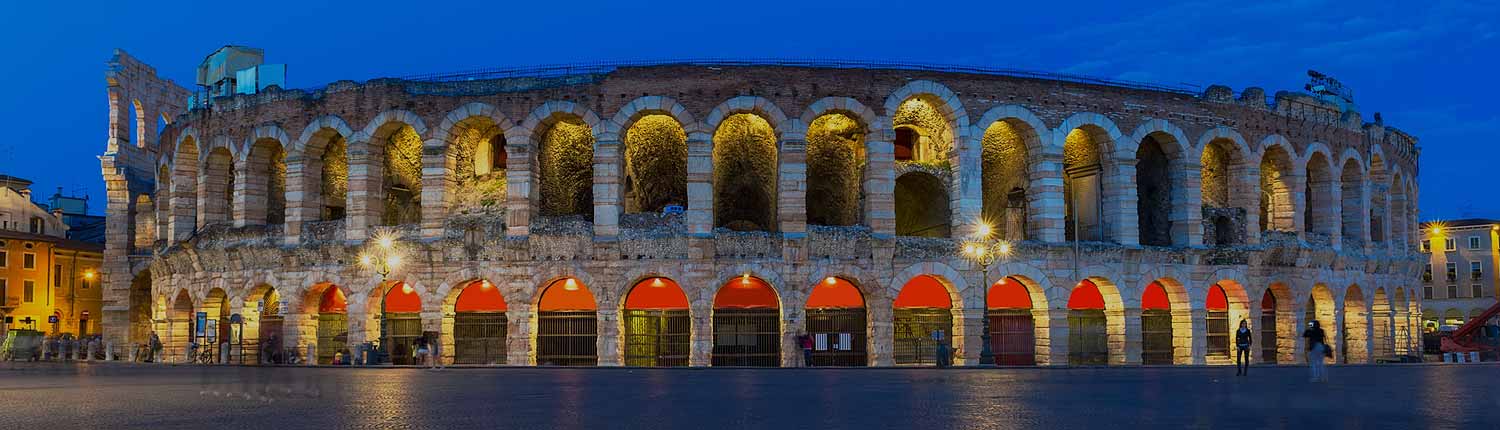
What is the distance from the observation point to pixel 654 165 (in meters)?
36.2

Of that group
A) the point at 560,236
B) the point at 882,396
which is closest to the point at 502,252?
the point at 560,236

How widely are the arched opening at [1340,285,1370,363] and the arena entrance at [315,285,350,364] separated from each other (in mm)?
29698

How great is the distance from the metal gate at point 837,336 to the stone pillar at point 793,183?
7.67 feet

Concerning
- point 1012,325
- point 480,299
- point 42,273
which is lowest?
point 1012,325

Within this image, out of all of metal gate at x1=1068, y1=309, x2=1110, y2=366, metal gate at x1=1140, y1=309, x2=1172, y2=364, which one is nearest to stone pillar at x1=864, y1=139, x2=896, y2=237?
metal gate at x1=1068, y1=309, x2=1110, y2=366

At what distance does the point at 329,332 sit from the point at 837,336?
1453cm

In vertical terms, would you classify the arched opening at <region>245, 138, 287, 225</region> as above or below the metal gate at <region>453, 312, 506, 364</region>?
above

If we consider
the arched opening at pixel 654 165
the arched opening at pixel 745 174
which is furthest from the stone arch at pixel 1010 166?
the arched opening at pixel 654 165

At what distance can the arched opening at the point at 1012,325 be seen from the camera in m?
35.3

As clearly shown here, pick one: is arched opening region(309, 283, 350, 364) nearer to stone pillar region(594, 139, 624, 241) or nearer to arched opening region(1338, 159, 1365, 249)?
stone pillar region(594, 139, 624, 241)

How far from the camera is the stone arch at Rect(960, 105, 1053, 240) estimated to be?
35000 millimetres

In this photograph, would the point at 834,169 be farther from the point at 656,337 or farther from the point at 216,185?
the point at 216,185

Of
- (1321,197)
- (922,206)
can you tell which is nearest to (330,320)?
(922,206)

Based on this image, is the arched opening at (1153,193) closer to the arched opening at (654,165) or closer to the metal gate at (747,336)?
the metal gate at (747,336)
